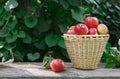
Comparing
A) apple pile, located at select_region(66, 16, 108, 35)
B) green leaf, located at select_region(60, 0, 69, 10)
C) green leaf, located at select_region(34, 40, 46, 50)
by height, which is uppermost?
green leaf, located at select_region(60, 0, 69, 10)

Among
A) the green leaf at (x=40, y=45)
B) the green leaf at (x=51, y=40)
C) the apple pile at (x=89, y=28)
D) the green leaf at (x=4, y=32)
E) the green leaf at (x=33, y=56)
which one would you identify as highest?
the apple pile at (x=89, y=28)

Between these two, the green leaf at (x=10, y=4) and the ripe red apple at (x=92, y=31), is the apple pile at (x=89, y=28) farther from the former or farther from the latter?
the green leaf at (x=10, y=4)

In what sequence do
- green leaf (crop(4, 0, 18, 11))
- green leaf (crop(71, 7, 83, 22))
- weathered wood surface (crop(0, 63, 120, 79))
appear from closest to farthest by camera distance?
1. weathered wood surface (crop(0, 63, 120, 79))
2. green leaf (crop(4, 0, 18, 11))
3. green leaf (crop(71, 7, 83, 22))

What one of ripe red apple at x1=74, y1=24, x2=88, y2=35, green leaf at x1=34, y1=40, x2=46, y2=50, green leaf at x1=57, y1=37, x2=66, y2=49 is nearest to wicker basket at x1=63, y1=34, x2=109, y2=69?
ripe red apple at x1=74, y1=24, x2=88, y2=35

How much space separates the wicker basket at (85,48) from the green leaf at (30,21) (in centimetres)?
34

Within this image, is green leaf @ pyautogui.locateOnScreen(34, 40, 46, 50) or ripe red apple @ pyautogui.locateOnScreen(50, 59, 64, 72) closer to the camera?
ripe red apple @ pyautogui.locateOnScreen(50, 59, 64, 72)

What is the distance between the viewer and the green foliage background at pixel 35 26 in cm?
211

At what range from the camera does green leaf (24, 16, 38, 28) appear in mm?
2102

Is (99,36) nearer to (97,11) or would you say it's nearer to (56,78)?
(56,78)

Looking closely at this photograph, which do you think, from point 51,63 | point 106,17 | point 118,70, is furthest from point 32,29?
point 106,17

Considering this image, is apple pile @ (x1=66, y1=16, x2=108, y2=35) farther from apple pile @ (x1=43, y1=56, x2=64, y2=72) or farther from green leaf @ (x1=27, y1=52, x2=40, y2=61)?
green leaf @ (x1=27, y1=52, x2=40, y2=61)

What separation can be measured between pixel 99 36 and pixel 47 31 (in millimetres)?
513

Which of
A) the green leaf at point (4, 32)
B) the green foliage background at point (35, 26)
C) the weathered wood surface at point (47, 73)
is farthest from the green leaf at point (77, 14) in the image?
the green leaf at point (4, 32)

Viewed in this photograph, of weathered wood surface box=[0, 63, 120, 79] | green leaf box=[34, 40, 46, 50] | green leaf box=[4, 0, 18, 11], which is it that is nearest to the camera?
weathered wood surface box=[0, 63, 120, 79]
